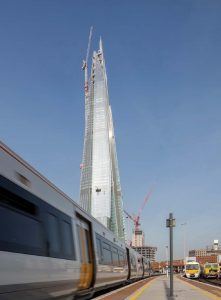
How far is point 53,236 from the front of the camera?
11516mm

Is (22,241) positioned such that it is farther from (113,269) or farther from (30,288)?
(113,269)

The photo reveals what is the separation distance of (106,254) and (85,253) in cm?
660

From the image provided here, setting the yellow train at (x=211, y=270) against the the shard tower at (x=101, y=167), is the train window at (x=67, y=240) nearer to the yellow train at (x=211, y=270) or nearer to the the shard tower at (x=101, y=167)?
the yellow train at (x=211, y=270)

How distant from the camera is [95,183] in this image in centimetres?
16250

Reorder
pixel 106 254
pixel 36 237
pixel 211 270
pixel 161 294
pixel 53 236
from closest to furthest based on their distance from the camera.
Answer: pixel 36 237 → pixel 53 236 → pixel 161 294 → pixel 106 254 → pixel 211 270

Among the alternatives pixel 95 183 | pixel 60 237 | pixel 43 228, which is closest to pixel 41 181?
pixel 43 228

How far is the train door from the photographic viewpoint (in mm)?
15750

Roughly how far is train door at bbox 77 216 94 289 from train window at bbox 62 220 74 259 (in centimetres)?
181

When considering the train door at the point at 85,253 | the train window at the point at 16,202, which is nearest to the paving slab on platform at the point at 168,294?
the train door at the point at 85,253

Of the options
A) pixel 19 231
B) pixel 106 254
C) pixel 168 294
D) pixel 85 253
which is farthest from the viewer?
pixel 106 254

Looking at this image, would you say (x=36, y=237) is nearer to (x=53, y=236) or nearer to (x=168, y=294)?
(x=53, y=236)

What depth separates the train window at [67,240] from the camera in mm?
12836

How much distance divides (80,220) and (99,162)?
483 feet

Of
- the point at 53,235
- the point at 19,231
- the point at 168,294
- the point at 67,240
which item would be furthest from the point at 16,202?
the point at 168,294
